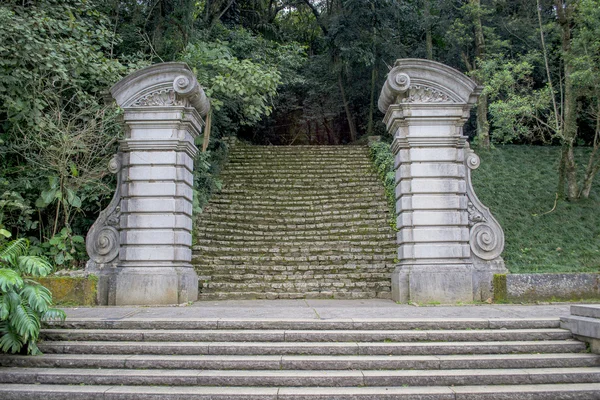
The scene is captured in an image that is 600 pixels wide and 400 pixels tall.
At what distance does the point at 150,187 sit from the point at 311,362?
17.1 ft

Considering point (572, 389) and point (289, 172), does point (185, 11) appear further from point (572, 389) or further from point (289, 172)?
point (572, 389)

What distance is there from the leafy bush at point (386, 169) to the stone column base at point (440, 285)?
4.50m

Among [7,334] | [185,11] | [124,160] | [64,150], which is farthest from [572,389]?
[185,11]

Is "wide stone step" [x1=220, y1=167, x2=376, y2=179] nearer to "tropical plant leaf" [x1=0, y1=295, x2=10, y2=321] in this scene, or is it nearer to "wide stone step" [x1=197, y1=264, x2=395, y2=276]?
"wide stone step" [x1=197, y1=264, x2=395, y2=276]

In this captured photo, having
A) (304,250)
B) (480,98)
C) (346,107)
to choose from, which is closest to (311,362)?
(304,250)

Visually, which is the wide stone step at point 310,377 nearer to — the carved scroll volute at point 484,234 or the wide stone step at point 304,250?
the carved scroll volute at point 484,234

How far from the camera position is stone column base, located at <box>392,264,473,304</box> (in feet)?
29.4

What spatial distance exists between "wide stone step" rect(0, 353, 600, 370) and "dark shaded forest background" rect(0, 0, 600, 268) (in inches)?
85.5

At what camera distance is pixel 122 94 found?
30.9 ft

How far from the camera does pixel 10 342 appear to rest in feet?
19.5

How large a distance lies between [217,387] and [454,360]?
2.82 meters

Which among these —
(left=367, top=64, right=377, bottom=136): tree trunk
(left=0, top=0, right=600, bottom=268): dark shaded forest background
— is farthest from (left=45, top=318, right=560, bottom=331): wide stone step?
(left=367, top=64, right=377, bottom=136): tree trunk

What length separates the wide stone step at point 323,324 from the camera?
664cm

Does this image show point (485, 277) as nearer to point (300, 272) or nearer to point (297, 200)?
point (300, 272)
